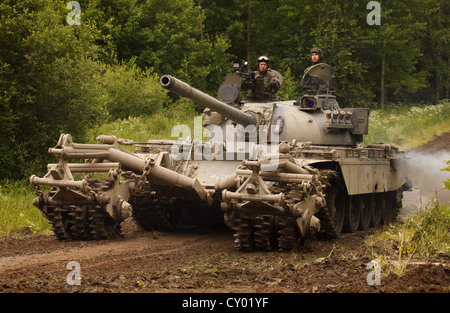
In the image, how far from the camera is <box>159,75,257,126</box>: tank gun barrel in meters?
9.65

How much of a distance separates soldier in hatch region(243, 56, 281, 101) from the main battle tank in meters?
0.14

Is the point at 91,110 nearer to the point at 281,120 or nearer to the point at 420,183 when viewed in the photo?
the point at 281,120

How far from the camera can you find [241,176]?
9836mm

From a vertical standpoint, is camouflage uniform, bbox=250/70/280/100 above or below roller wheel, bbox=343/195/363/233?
above

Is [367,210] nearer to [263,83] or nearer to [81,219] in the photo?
[263,83]

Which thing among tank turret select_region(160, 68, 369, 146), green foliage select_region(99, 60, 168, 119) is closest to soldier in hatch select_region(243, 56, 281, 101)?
tank turret select_region(160, 68, 369, 146)

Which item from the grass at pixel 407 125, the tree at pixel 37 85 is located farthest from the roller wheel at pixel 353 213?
the grass at pixel 407 125

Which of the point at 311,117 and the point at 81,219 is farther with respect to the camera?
the point at 311,117

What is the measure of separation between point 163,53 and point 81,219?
1953 centimetres

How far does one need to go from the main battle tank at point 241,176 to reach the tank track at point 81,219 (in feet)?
0.05

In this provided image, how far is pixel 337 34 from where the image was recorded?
103ft

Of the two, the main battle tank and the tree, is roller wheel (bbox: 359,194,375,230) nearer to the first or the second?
the main battle tank

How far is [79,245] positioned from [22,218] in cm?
331

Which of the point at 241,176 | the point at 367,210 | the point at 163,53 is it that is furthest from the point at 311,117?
the point at 163,53
